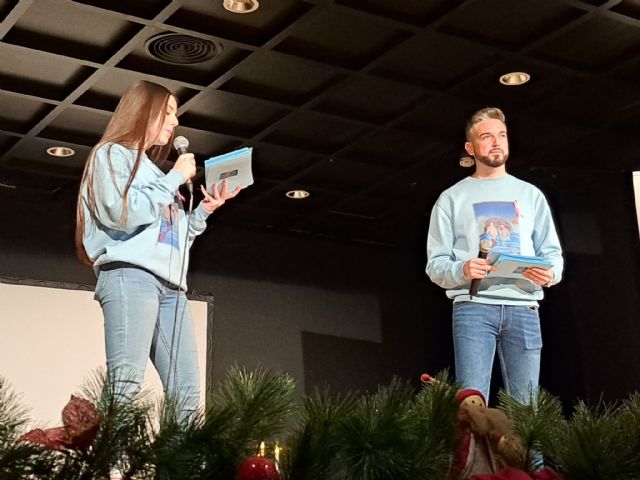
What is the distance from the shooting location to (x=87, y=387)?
3.22ft

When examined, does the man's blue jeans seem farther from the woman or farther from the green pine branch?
the green pine branch

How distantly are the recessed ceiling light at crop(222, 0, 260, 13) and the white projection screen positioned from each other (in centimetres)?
256

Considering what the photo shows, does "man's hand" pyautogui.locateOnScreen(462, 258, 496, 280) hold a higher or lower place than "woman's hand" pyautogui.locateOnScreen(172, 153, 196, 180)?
lower

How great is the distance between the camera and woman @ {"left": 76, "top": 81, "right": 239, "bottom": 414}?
232cm

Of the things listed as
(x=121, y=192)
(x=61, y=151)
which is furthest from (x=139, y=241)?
(x=61, y=151)

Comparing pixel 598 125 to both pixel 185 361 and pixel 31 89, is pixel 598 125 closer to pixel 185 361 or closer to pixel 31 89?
pixel 31 89

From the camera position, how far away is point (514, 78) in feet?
16.3

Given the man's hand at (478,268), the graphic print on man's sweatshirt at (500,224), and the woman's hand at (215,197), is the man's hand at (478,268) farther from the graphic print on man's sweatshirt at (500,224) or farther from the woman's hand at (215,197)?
the woman's hand at (215,197)

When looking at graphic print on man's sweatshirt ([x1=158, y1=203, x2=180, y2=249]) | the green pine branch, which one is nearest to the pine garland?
the green pine branch

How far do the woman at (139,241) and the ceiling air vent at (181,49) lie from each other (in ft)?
6.74

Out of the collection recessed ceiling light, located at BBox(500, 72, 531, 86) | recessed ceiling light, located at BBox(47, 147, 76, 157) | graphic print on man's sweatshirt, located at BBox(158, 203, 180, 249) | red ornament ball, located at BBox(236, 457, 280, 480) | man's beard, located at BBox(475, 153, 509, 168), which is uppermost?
recessed ceiling light, located at BBox(47, 147, 76, 157)

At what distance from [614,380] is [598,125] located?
1501 mm

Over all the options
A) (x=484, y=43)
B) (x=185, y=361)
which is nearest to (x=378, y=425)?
(x=185, y=361)

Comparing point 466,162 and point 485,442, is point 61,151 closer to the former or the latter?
point 466,162
